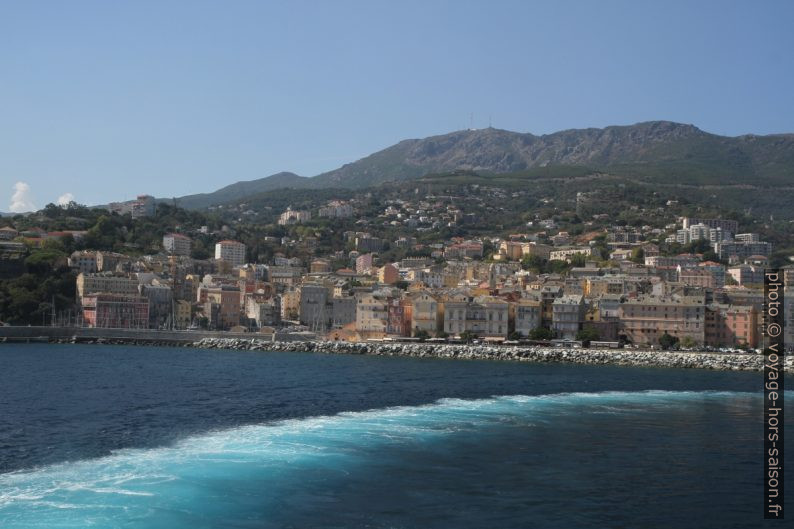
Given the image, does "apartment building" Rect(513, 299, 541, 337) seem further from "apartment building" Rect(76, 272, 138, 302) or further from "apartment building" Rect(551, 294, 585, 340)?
"apartment building" Rect(76, 272, 138, 302)

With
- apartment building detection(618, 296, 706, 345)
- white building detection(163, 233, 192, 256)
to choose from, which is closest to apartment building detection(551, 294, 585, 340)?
apartment building detection(618, 296, 706, 345)

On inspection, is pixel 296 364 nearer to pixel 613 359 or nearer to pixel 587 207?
pixel 613 359

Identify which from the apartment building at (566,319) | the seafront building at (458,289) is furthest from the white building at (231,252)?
the apartment building at (566,319)

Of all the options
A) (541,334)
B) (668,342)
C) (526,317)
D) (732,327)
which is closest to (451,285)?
(526,317)

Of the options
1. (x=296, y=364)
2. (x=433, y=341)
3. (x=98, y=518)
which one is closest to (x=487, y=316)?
(x=433, y=341)

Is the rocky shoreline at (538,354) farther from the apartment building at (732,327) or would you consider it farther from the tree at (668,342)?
the apartment building at (732,327)

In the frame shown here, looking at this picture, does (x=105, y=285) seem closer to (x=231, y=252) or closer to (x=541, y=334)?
(x=231, y=252)
